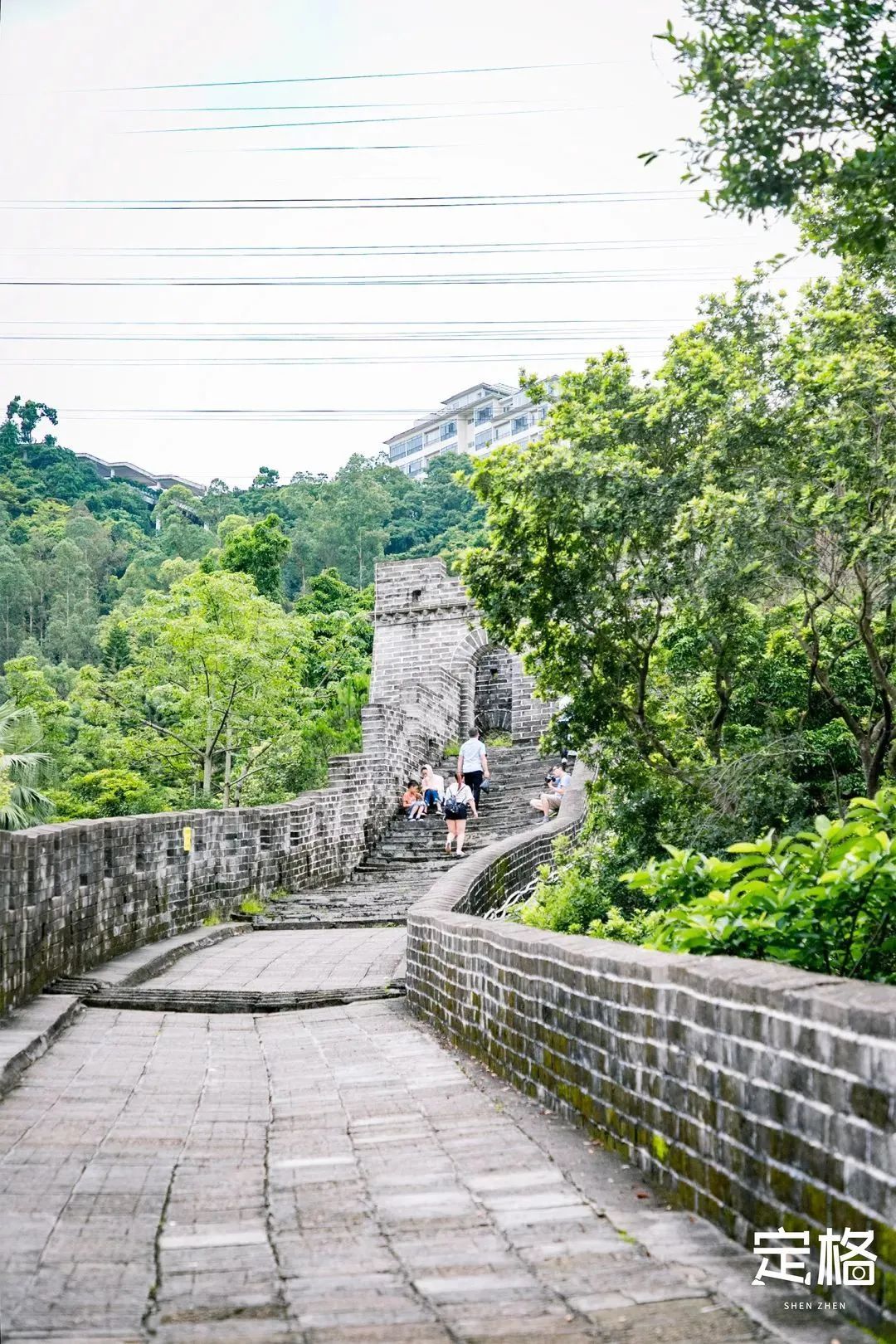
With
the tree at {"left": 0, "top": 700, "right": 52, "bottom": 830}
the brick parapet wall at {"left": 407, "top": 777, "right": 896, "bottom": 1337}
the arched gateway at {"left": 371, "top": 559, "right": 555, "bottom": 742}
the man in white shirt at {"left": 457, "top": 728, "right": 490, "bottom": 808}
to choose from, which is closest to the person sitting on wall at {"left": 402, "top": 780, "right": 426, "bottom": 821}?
the man in white shirt at {"left": 457, "top": 728, "right": 490, "bottom": 808}

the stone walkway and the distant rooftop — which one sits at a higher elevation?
the distant rooftop

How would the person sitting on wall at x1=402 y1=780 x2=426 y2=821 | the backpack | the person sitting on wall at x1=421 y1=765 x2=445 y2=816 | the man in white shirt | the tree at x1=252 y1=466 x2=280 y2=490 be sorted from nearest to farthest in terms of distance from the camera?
the backpack
the man in white shirt
the person sitting on wall at x1=421 y1=765 x2=445 y2=816
the person sitting on wall at x1=402 y1=780 x2=426 y2=821
the tree at x1=252 y1=466 x2=280 y2=490

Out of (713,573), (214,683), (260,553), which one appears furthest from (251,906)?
(260,553)

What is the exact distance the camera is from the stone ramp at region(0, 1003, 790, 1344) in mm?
2979

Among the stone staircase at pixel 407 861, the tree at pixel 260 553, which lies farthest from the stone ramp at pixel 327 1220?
the tree at pixel 260 553

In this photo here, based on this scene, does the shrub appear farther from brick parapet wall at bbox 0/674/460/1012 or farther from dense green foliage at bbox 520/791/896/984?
brick parapet wall at bbox 0/674/460/1012

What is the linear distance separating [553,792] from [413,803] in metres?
2.31

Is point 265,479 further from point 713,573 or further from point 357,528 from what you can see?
point 713,573

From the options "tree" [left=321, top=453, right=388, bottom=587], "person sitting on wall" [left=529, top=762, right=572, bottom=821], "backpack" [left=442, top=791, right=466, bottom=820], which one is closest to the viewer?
"backpack" [left=442, top=791, right=466, bottom=820]

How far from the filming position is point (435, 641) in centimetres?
3397

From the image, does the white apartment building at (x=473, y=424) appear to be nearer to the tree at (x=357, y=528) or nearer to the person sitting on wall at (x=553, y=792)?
the tree at (x=357, y=528)

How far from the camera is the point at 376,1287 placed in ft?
10.6

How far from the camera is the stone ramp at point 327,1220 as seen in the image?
2979 mm

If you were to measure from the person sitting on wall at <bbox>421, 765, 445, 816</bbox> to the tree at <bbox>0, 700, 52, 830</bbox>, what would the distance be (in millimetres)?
8259
